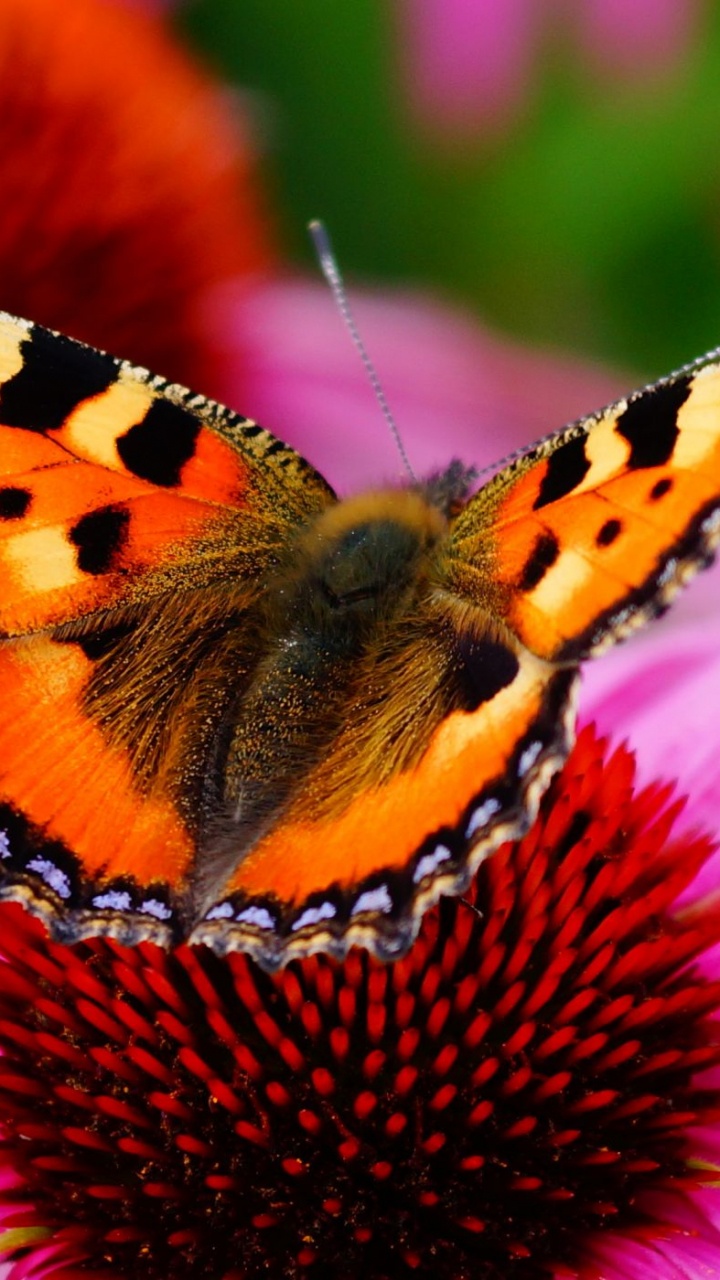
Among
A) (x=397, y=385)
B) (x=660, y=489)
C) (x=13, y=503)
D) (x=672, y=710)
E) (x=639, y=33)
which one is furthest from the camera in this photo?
(x=639, y=33)

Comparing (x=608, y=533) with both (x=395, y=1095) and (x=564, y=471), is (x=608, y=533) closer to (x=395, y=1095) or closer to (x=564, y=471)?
(x=564, y=471)

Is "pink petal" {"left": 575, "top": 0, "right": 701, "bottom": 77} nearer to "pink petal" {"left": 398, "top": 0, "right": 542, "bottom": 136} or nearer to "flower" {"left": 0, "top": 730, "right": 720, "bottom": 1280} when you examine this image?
"pink petal" {"left": 398, "top": 0, "right": 542, "bottom": 136}

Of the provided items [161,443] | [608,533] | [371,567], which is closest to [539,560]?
[608,533]

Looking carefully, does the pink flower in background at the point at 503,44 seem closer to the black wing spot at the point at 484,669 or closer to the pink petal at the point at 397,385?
the pink petal at the point at 397,385

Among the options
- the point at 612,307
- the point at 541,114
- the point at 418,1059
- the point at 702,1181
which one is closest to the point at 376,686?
the point at 418,1059

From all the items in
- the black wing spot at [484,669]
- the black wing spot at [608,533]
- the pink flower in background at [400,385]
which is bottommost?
the black wing spot at [484,669]

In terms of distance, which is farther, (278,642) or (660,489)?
(278,642)

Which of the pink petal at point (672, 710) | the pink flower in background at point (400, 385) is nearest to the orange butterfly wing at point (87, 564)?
the pink petal at point (672, 710)
